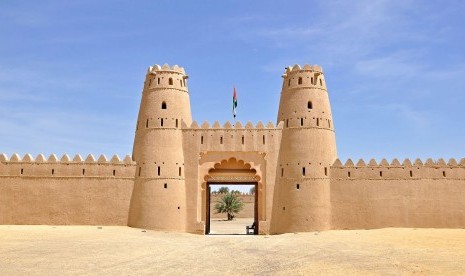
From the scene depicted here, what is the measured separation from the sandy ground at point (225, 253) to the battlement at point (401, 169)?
155 inches

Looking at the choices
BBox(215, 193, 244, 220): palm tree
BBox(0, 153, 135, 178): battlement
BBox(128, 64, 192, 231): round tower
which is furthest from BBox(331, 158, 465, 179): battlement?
BBox(215, 193, 244, 220): palm tree

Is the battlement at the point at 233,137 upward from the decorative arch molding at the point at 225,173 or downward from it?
upward

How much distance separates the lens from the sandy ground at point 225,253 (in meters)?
17.3

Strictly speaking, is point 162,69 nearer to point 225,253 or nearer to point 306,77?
point 306,77

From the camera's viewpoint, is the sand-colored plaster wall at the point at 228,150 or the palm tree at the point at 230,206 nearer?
the sand-colored plaster wall at the point at 228,150

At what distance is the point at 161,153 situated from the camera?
3350 centimetres

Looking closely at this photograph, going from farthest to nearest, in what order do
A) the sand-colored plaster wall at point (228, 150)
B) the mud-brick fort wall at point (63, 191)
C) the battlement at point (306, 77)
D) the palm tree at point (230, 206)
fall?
the palm tree at point (230, 206) < the battlement at point (306, 77) < the sand-colored plaster wall at point (228, 150) < the mud-brick fort wall at point (63, 191)

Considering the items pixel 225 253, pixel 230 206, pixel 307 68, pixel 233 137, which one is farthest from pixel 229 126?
pixel 230 206

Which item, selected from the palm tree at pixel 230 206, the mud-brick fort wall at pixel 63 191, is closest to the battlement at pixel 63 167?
the mud-brick fort wall at pixel 63 191

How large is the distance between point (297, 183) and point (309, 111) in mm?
5074

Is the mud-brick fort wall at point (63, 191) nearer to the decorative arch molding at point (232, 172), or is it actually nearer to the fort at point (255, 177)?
the fort at point (255, 177)

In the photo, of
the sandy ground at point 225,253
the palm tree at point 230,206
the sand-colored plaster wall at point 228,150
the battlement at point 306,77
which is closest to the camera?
the sandy ground at point 225,253

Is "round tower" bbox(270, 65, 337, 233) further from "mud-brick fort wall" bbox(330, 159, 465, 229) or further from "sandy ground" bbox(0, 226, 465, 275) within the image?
"sandy ground" bbox(0, 226, 465, 275)

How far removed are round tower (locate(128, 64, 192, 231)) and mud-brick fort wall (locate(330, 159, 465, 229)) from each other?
1070 cm
